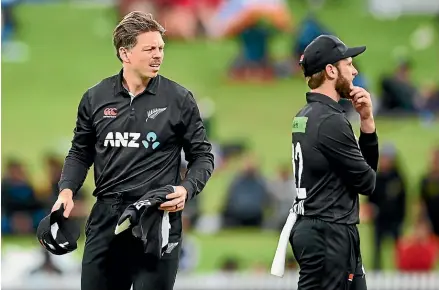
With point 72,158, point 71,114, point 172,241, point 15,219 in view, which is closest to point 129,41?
point 72,158

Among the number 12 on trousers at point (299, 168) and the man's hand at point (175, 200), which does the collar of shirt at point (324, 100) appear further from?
the man's hand at point (175, 200)

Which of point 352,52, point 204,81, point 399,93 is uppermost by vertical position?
point 204,81

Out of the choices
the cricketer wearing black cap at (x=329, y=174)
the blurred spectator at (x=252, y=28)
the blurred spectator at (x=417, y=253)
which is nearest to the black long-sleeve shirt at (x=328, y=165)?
the cricketer wearing black cap at (x=329, y=174)

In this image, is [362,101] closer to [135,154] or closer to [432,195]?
[135,154]

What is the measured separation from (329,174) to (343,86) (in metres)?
0.48

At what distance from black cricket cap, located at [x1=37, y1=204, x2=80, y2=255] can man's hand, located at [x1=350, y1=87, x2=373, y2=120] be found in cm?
165

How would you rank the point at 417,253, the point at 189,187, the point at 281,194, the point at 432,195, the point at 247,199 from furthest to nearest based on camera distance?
1. the point at 247,199
2. the point at 281,194
3. the point at 432,195
4. the point at 417,253
5. the point at 189,187

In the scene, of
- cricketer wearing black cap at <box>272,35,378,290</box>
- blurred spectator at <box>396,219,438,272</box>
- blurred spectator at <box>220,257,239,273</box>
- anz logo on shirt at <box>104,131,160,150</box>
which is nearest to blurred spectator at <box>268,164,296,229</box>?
blurred spectator at <box>220,257,239,273</box>

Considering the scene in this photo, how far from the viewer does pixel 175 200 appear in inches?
213

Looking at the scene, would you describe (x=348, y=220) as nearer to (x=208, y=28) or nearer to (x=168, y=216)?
(x=168, y=216)

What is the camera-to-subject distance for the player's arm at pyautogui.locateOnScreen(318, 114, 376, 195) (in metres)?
5.63

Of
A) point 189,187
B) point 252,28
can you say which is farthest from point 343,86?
point 252,28

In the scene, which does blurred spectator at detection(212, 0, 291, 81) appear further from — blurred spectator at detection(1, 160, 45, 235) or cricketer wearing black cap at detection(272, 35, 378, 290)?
cricketer wearing black cap at detection(272, 35, 378, 290)

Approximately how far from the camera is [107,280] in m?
5.66
